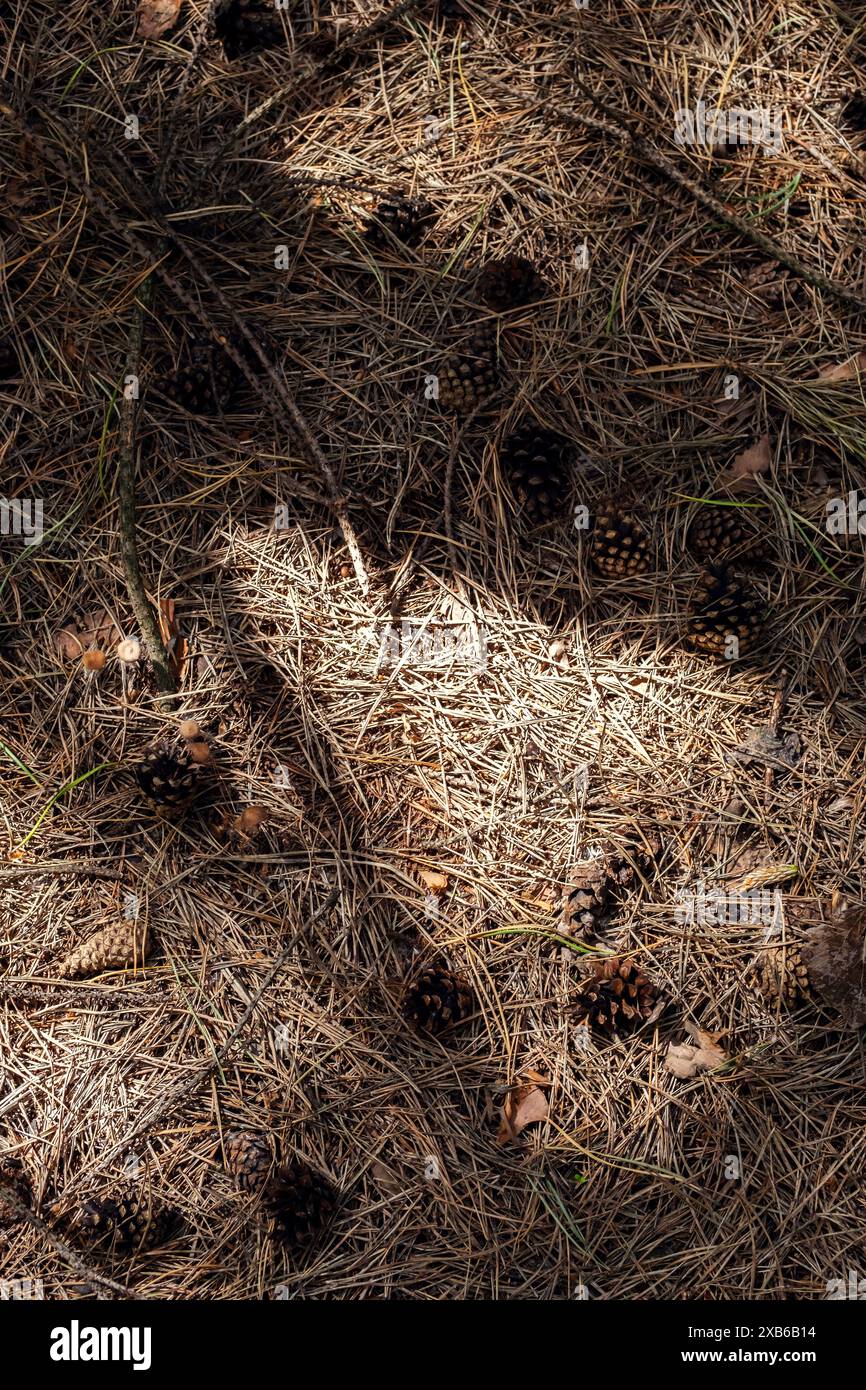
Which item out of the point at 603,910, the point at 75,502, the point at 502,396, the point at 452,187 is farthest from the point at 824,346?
the point at 75,502

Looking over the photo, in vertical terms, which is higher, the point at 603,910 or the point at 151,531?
the point at 151,531

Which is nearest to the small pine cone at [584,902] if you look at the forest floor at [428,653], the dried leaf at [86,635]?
the forest floor at [428,653]

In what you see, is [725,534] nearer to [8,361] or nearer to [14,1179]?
[8,361]

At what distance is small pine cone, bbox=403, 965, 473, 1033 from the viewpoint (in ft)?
7.08

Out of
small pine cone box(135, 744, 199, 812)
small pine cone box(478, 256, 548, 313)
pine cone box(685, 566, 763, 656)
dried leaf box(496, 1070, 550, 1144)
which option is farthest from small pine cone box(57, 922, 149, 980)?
small pine cone box(478, 256, 548, 313)

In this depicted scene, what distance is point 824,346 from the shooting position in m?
2.40

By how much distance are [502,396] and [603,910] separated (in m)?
1.33

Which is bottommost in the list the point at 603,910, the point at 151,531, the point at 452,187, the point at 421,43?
the point at 603,910

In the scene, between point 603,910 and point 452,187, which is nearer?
point 603,910

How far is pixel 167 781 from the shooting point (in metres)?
2.19

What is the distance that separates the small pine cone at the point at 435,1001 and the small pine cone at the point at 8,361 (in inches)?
73.0

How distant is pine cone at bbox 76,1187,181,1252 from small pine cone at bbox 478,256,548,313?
2348mm

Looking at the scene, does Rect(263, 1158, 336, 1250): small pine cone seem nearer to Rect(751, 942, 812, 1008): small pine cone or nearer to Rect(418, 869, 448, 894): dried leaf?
Rect(418, 869, 448, 894): dried leaf

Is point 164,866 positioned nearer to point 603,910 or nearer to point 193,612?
point 193,612
